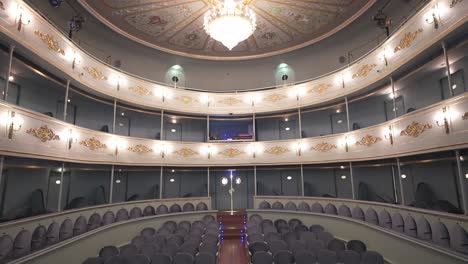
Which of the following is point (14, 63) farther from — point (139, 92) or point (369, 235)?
point (369, 235)

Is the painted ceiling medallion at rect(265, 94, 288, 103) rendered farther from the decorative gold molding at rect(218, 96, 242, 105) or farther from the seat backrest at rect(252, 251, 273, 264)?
the seat backrest at rect(252, 251, 273, 264)

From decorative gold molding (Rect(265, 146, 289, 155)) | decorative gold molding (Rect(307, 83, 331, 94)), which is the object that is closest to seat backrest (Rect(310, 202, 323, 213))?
decorative gold molding (Rect(265, 146, 289, 155))

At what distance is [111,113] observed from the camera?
43.1 ft

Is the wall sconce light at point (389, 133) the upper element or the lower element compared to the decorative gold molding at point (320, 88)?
lower

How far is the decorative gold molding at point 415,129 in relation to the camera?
678cm

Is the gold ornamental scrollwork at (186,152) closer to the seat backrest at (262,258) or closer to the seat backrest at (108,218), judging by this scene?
the seat backrest at (108,218)

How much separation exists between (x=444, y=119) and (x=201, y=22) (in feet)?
31.0

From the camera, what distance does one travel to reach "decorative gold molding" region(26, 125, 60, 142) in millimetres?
6645

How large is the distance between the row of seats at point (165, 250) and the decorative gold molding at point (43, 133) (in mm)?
3475

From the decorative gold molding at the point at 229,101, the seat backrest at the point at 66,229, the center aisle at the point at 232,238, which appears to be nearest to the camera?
the seat backrest at the point at 66,229

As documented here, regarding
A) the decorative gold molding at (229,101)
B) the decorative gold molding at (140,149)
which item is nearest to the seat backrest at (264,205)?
the decorative gold molding at (229,101)

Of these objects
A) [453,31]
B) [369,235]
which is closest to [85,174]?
[369,235]

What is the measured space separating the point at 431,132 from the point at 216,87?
11509 millimetres

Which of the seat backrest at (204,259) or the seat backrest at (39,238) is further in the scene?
the seat backrest at (39,238)
